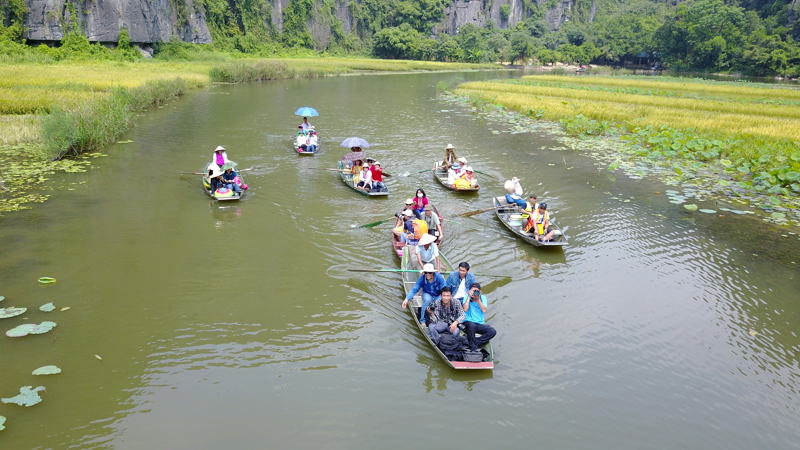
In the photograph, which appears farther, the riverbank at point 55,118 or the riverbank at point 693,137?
the riverbank at point 693,137

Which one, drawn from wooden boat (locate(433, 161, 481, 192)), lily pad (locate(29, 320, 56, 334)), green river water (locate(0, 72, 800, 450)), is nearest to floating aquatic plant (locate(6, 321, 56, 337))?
lily pad (locate(29, 320, 56, 334))

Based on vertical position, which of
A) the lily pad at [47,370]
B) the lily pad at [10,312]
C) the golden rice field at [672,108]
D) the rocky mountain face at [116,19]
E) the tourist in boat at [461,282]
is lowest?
the lily pad at [47,370]

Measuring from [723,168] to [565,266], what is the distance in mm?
12233

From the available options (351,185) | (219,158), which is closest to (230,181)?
(219,158)

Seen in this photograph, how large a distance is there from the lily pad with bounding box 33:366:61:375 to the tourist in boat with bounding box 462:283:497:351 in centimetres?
610

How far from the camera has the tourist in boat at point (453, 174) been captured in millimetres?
16391

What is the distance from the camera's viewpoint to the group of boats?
7.47 metres

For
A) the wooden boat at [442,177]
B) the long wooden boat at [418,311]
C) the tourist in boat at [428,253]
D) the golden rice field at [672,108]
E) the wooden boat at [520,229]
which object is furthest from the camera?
the golden rice field at [672,108]

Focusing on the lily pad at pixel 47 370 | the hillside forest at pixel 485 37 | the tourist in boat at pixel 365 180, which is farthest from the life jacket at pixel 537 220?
the hillside forest at pixel 485 37

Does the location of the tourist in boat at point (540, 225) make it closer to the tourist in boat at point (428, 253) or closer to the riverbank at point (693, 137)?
the tourist in boat at point (428, 253)

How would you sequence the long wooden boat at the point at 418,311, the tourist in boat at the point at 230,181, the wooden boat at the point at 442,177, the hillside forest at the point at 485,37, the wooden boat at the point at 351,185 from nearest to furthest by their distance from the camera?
the long wooden boat at the point at 418,311 → the tourist in boat at the point at 230,181 → the wooden boat at the point at 351,185 → the wooden boat at the point at 442,177 → the hillside forest at the point at 485,37

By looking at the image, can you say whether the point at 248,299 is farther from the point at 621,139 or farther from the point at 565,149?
the point at 621,139

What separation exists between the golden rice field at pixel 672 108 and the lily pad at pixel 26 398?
25070 millimetres

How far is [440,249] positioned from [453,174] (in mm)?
5093
